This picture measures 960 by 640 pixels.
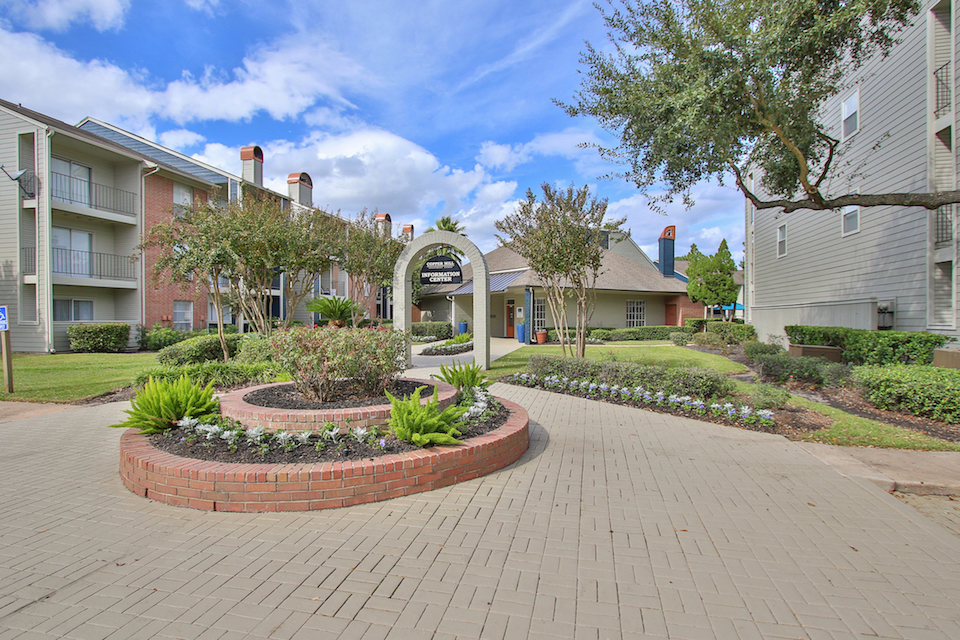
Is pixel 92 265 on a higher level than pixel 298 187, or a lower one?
lower

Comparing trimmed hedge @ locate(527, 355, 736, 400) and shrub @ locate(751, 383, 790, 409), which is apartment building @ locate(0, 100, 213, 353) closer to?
trimmed hedge @ locate(527, 355, 736, 400)

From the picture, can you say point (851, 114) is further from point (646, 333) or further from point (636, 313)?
point (636, 313)

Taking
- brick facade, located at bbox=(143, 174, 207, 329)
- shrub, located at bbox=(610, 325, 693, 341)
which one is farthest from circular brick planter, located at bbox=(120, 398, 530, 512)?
shrub, located at bbox=(610, 325, 693, 341)

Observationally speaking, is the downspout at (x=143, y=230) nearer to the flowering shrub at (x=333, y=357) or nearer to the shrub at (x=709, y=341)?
the flowering shrub at (x=333, y=357)

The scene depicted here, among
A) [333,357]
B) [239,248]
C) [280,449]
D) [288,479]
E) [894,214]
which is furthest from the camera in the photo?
[239,248]

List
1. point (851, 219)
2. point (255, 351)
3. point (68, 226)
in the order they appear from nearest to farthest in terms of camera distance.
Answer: point (255, 351) < point (851, 219) < point (68, 226)

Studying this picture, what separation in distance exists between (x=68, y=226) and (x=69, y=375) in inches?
406

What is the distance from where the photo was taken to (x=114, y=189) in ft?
64.9

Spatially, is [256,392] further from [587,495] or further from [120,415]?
[587,495]

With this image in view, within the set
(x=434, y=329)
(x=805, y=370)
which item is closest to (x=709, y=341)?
(x=805, y=370)

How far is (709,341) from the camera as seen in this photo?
20.9 metres

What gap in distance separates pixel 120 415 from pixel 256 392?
3290mm

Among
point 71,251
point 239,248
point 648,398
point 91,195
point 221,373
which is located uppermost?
point 91,195

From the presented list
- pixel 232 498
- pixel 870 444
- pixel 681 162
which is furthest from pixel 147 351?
pixel 870 444
